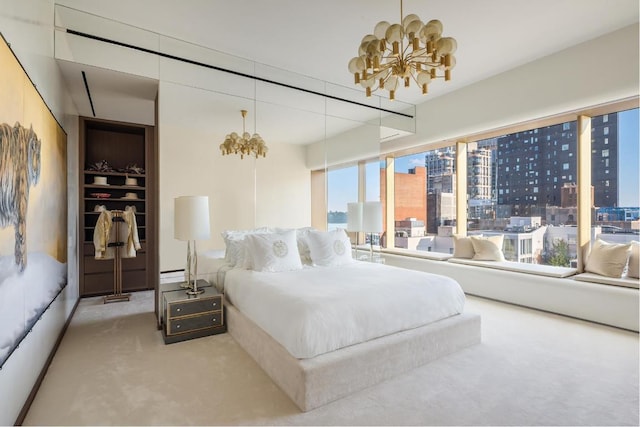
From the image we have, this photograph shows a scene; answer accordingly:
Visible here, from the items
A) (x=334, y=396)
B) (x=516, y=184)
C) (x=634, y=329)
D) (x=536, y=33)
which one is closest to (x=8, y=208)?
(x=334, y=396)

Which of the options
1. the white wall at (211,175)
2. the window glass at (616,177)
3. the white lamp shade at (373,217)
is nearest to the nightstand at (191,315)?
the white wall at (211,175)

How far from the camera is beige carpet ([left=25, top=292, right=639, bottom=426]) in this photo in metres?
1.93

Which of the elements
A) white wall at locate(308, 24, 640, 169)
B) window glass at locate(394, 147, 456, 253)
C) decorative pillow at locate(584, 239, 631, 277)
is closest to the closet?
white wall at locate(308, 24, 640, 169)

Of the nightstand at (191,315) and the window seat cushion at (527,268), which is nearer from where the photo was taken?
the nightstand at (191,315)

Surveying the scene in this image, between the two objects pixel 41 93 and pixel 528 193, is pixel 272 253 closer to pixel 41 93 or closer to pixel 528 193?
pixel 41 93

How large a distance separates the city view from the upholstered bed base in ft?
7.56

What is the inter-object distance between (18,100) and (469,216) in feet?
18.2

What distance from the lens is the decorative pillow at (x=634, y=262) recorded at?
339cm

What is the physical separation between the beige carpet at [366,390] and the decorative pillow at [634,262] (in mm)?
652

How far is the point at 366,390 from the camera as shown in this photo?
87.4 inches

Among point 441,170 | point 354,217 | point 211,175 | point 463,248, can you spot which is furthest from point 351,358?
point 441,170

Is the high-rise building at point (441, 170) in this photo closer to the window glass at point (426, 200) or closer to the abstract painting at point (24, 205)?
the window glass at point (426, 200)

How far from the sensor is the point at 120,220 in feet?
15.0

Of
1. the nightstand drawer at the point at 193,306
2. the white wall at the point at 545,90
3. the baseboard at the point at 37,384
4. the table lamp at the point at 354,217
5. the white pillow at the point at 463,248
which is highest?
the white wall at the point at 545,90
